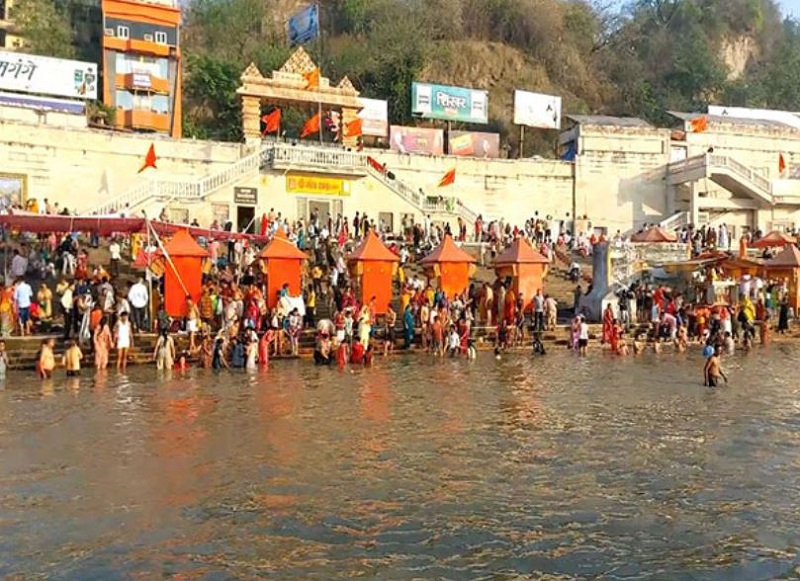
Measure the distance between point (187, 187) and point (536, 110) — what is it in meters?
20.9

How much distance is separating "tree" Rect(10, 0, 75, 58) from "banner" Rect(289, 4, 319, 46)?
39.3 ft

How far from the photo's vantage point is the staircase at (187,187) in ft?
97.9

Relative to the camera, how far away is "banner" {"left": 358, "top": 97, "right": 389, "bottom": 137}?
139 ft

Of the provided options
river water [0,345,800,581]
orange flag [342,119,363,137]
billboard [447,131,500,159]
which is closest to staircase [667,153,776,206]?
billboard [447,131,500,159]

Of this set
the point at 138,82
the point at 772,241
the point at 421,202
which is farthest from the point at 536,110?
the point at 138,82

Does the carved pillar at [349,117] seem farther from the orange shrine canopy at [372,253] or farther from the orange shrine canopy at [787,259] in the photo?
the orange shrine canopy at [787,259]

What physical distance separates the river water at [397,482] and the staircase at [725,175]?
27439mm

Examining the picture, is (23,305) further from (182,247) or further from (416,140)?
(416,140)

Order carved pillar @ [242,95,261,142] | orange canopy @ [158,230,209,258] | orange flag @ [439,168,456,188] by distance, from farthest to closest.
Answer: orange flag @ [439,168,456,188] < carved pillar @ [242,95,261,142] < orange canopy @ [158,230,209,258]

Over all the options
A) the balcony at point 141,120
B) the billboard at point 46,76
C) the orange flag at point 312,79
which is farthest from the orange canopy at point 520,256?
the balcony at point 141,120

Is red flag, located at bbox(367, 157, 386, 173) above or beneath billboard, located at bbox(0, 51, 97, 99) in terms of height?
beneath

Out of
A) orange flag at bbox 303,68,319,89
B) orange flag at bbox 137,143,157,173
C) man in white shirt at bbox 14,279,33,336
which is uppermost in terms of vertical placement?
orange flag at bbox 303,68,319,89

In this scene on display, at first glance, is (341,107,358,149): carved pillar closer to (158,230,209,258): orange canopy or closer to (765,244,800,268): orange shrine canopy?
(765,244,800,268): orange shrine canopy

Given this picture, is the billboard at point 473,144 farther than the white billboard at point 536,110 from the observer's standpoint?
No
